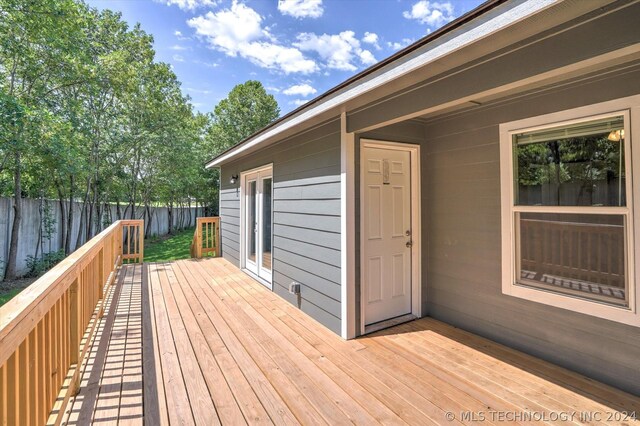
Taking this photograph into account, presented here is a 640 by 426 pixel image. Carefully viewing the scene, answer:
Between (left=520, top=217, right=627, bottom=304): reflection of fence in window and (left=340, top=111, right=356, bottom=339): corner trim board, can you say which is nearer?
(left=520, top=217, right=627, bottom=304): reflection of fence in window

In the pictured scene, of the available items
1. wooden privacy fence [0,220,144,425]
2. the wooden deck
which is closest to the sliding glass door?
the wooden deck

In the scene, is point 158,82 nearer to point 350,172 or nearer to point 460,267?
point 350,172

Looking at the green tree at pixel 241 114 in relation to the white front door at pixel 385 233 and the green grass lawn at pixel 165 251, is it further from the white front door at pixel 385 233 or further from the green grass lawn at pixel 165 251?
the white front door at pixel 385 233

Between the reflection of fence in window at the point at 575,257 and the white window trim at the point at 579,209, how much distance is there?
7cm

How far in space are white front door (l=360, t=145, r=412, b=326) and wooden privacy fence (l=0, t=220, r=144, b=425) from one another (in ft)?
8.23

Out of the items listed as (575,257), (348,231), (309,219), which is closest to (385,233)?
(348,231)

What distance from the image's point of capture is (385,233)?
343 centimetres

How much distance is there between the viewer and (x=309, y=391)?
7.18 ft

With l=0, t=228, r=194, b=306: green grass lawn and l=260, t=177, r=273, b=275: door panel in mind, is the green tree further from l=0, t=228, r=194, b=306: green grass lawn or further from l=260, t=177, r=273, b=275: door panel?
l=260, t=177, r=273, b=275: door panel

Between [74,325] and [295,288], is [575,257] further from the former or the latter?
[74,325]

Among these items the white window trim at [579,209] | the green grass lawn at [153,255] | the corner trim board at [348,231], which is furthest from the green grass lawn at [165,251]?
the white window trim at [579,209]

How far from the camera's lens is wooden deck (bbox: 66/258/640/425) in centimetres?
194

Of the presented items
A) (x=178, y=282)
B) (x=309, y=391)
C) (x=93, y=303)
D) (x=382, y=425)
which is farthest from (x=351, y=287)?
(x=178, y=282)

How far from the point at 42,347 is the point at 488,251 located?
3585 mm
